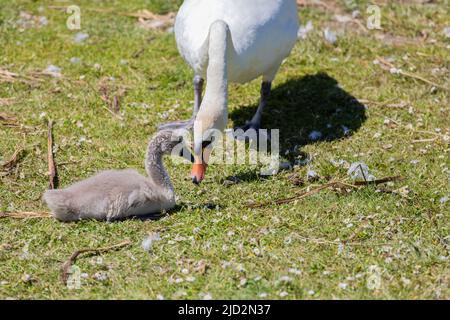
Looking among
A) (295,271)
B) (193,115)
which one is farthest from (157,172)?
(193,115)

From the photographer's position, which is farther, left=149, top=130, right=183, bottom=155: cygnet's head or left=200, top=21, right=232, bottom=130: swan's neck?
left=200, top=21, right=232, bottom=130: swan's neck

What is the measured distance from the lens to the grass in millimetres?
5688

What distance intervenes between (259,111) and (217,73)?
5.90 ft

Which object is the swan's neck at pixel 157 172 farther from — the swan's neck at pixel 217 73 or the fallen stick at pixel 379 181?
the fallen stick at pixel 379 181

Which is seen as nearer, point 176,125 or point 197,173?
point 197,173

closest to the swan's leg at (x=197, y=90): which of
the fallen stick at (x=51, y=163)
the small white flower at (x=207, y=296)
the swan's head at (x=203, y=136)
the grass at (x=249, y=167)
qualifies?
the grass at (x=249, y=167)

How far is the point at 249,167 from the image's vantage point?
789 centimetres

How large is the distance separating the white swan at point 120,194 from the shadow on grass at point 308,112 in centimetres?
199

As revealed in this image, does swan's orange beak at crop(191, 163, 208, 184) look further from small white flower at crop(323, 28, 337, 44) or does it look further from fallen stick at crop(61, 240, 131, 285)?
small white flower at crop(323, 28, 337, 44)

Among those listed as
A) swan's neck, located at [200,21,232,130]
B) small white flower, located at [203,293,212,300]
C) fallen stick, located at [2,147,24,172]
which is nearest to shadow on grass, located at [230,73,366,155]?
swan's neck, located at [200,21,232,130]

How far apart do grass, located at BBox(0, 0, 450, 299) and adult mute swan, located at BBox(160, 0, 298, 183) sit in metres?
0.89

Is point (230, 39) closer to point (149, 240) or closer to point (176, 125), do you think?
point (176, 125)

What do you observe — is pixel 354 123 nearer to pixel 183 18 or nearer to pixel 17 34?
pixel 183 18

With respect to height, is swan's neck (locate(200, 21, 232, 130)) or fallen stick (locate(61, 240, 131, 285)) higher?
swan's neck (locate(200, 21, 232, 130))
